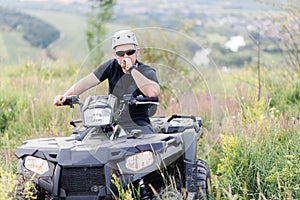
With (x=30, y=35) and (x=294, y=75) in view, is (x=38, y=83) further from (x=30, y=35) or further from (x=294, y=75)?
(x=30, y=35)

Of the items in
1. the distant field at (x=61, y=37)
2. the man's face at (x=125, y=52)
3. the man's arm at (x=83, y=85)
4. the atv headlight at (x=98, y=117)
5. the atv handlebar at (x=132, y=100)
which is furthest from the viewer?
the distant field at (x=61, y=37)

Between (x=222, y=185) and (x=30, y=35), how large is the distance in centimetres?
2216

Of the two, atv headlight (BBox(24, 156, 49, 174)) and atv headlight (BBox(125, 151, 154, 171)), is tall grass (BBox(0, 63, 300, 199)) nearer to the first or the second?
atv headlight (BBox(24, 156, 49, 174))

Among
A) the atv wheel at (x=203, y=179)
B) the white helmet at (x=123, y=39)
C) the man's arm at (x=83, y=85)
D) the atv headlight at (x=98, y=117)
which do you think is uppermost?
the white helmet at (x=123, y=39)

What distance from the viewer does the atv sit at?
4.65 m

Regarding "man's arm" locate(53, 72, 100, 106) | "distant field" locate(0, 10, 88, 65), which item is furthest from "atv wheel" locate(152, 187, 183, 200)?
"distant field" locate(0, 10, 88, 65)

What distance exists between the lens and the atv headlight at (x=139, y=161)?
184 inches

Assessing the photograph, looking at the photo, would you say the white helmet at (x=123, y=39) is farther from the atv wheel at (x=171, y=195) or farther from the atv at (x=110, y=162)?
the atv wheel at (x=171, y=195)

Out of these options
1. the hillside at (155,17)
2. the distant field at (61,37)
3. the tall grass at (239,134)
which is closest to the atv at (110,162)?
the tall grass at (239,134)

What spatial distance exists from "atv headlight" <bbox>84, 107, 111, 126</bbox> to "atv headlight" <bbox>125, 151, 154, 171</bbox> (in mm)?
409

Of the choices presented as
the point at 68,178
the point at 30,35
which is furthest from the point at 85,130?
the point at 30,35

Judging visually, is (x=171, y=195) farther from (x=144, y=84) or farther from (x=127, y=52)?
(x=127, y=52)

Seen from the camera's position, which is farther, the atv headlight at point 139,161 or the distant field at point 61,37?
the distant field at point 61,37

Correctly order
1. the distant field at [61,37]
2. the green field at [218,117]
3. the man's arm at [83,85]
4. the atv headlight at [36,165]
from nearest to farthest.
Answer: the atv headlight at [36,165]
the green field at [218,117]
the man's arm at [83,85]
the distant field at [61,37]
